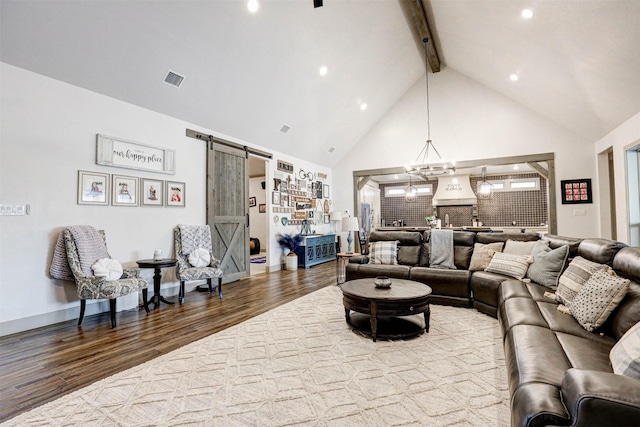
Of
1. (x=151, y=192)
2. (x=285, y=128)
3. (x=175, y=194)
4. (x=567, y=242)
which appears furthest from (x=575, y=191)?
(x=151, y=192)

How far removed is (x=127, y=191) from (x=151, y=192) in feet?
1.13

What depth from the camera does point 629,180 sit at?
500cm

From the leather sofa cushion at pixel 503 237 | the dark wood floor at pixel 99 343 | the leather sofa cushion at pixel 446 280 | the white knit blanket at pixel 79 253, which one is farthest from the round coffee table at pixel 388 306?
the white knit blanket at pixel 79 253

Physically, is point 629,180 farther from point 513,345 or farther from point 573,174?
point 513,345

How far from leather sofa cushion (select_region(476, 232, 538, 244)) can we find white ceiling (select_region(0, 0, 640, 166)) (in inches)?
93.8

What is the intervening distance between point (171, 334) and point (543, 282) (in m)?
3.92

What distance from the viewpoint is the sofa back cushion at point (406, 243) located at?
15.6ft

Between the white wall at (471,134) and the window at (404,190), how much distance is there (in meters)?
3.84

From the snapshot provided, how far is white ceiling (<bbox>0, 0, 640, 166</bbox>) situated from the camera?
3311mm

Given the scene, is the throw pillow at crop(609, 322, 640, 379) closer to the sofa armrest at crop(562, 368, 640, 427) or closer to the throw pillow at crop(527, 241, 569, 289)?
the sofa armrest at crop(562, 368, 640, 427)

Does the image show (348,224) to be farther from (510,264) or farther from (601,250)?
(601,250)

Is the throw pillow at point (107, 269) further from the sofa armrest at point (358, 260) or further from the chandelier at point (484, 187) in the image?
the chandelier at point (484, 187)

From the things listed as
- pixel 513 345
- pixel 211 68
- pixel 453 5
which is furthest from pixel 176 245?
pixel 453 5

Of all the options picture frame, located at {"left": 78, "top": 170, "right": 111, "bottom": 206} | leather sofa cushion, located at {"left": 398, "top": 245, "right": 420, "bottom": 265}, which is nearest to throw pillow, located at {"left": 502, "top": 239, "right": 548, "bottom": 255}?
leather sofa cushion, located at {"left": 398, "top": 245, "right": 420, "bottom": 265}
